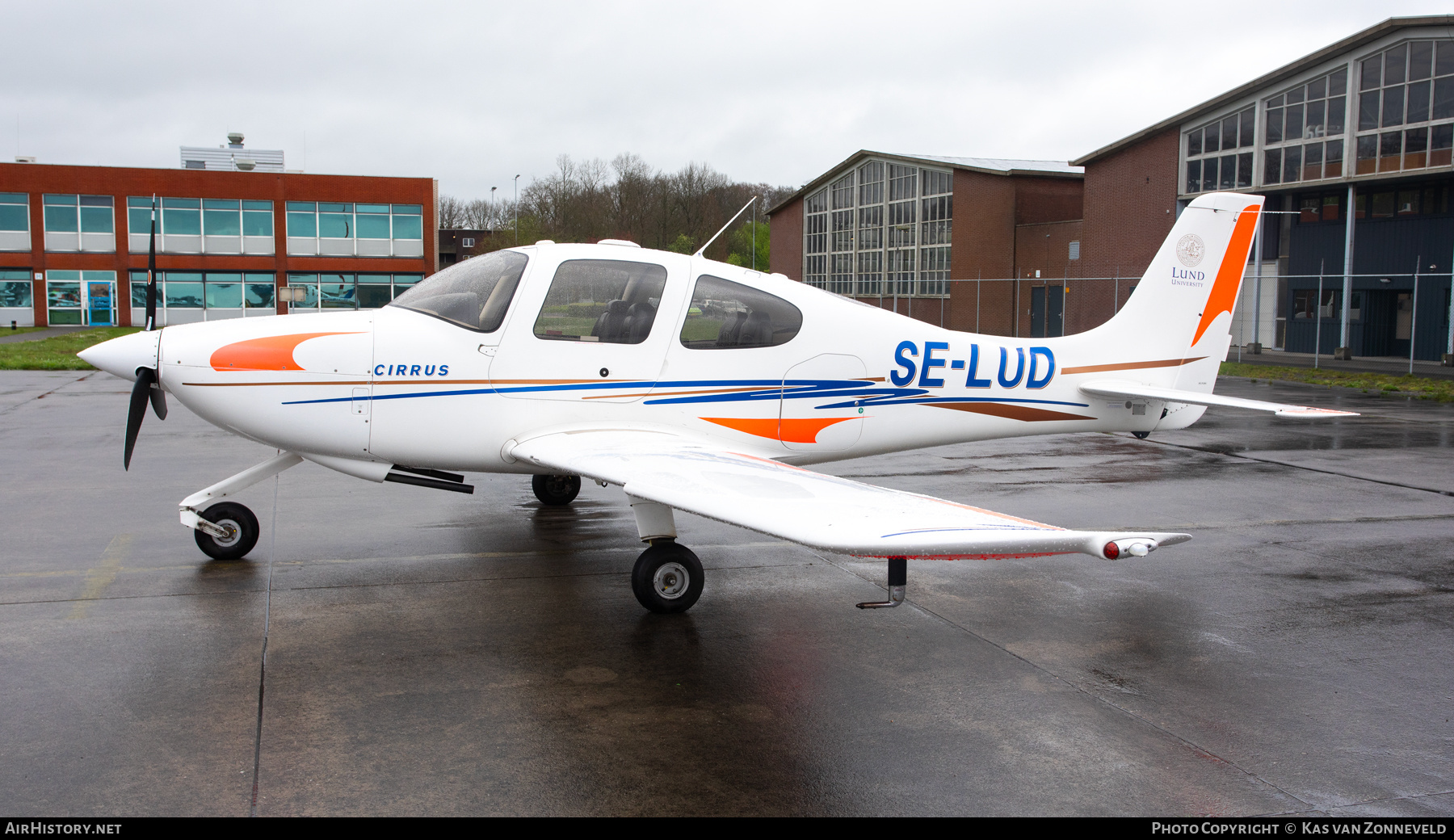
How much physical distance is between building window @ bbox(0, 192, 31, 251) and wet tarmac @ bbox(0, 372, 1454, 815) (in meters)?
47.4

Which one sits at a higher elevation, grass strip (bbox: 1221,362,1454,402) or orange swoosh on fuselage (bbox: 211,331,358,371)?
orange swoosh on fuselage (bbox: 211,331,358,371)

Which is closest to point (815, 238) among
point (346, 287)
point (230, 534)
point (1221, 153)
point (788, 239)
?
point (788, 239)

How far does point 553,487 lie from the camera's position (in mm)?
9156

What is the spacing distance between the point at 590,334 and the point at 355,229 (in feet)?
156

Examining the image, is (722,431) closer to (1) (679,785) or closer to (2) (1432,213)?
(1) (679,785)

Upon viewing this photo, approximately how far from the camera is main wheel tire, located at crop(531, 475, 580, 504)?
914cm

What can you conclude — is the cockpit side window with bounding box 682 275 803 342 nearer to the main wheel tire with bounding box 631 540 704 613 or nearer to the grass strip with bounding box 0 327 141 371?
the main wheel tire with bounding box 631 540 704 613

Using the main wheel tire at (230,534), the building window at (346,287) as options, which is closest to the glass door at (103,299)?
the building window at (346,287)

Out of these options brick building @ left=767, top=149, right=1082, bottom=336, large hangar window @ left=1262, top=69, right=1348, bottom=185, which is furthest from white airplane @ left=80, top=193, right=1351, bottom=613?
brick building @ left=767, top=149, right=1082, bottom=336

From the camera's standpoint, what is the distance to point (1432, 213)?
94.2ft

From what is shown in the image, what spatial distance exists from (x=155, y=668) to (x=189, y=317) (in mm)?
48842

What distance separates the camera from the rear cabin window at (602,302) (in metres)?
6.75

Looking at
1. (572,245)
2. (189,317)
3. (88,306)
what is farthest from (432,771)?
(88,306)

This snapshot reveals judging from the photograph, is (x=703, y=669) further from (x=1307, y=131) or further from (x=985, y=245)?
(x=985, y=245)
